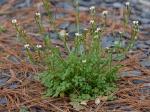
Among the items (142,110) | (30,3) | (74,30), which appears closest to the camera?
(142,110)

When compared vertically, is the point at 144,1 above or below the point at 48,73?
above

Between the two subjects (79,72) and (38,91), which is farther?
(38,91)

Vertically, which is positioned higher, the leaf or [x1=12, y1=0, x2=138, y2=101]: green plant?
[x1=12, y1=0, x2=138, y2=101]: green plant

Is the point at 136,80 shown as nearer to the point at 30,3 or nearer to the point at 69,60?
the point at 69,60

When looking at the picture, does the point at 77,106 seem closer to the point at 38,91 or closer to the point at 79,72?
the point at 79,72

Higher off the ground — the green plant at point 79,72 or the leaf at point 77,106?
the green plant at point 79,72

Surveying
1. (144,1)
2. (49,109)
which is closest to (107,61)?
(49,109)

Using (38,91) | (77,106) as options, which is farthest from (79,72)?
(38,91)

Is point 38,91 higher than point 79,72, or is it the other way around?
point 79,72

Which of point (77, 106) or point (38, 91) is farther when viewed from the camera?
point (38, 91)

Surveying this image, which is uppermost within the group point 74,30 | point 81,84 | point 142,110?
point 74,30

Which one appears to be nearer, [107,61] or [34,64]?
[107,61]
